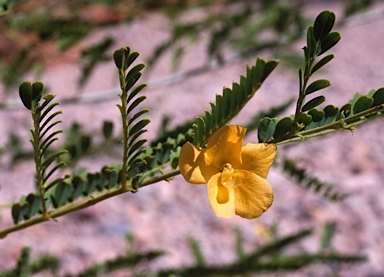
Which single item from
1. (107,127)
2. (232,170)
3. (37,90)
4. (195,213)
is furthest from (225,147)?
(195,213)

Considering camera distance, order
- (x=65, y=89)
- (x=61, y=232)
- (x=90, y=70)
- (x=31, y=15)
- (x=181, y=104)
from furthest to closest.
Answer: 1. (x=65, y=89)
2. (x=181, y=104)
3. (x=61, y=232)
4. (x=31, y=15)
5. (x=90, y=70)

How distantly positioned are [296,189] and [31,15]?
1720 millimetres

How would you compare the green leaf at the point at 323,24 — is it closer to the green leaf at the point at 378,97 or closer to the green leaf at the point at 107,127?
the green leaf at the point at 378,97

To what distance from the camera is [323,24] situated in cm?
37

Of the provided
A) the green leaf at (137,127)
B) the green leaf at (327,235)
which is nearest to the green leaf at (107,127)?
the green leaf at (137,127)

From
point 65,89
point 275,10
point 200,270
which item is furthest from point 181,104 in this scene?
point 200,270

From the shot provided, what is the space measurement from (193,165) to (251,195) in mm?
43

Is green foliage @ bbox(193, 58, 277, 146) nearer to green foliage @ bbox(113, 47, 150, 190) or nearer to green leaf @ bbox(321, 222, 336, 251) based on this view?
green foliage @ bbox(113, 47, 150, 190)

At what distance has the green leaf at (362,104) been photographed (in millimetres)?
397

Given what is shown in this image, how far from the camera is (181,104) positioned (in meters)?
3.39

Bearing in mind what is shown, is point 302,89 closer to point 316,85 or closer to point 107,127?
point 316,85

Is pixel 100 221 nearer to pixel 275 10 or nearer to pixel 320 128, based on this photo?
pixel 275 10

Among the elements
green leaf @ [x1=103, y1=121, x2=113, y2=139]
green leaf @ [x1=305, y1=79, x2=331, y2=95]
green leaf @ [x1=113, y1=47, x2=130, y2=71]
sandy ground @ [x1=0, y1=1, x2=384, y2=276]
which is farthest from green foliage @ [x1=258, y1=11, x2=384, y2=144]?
sandy ground @ [x1=0, y1=1, x2=384, y2=276]

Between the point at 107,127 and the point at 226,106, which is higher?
the point at 107,127
